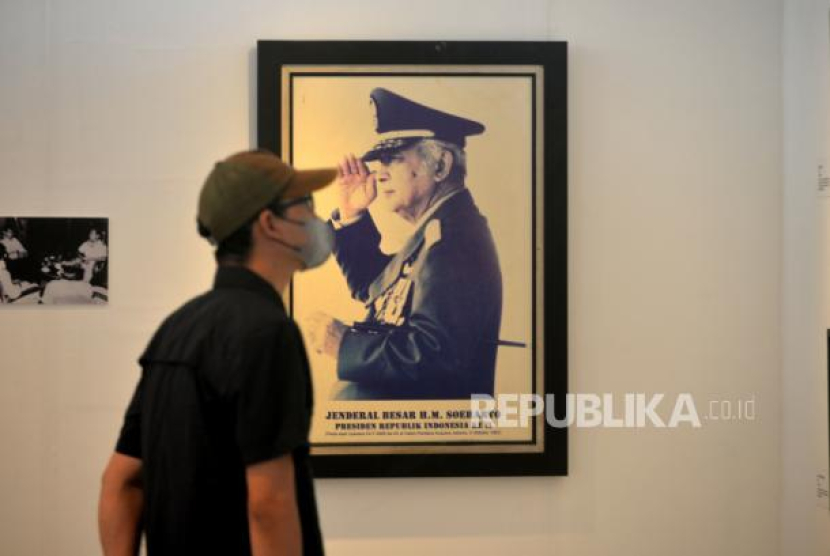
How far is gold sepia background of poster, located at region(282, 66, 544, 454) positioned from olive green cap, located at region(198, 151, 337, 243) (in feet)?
3.65

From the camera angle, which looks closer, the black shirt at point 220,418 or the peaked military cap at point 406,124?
the black shirt at point 220,418

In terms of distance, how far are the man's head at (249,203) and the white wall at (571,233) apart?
→ 1.20 metres

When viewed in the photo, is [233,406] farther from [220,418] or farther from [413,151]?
[413,151]

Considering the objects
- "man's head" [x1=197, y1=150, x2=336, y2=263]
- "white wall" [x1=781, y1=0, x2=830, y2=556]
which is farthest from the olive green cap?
"white wall" [x1=781, y1=0, x2=830, y2=556]

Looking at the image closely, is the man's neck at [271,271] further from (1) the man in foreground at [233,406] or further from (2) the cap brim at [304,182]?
(2) the cap brim at [304,182]

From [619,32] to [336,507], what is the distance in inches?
71.4

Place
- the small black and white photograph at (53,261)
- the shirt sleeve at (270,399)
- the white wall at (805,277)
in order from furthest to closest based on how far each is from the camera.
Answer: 1. the small black and white photograph at (53,261)
2. the white wall at (805,277)
3. the shirt sleeve at (270,399)

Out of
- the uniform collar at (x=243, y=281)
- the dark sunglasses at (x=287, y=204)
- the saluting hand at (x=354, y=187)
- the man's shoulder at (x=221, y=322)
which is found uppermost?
the saluting hand at (x=354, y=187)

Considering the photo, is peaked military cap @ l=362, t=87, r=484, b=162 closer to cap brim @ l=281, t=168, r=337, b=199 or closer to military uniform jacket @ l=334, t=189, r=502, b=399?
military uniform jacket @ l=334, t=189, r=502, b=399

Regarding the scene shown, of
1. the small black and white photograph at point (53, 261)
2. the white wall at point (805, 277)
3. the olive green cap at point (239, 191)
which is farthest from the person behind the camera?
the small black and white photograph at point (53, 261)

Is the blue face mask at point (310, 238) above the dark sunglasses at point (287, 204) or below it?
below

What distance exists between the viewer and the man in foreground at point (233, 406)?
4.39 ft

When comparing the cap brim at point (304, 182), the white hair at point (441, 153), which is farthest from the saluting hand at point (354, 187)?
the cap brim at point (304, 182)

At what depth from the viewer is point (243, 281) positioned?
145cm
